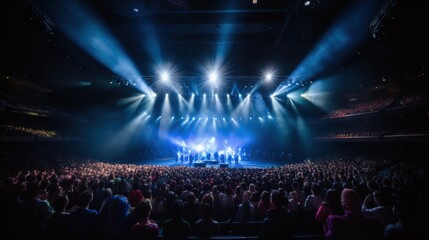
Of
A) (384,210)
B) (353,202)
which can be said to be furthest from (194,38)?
(353,202)

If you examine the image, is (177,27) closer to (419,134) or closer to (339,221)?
(339,221)

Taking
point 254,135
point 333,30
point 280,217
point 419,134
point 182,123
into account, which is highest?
point 333,30

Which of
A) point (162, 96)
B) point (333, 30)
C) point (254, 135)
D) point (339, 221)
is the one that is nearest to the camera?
point (339, 221)

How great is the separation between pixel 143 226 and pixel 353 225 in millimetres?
A: 3155

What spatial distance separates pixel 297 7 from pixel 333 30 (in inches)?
185

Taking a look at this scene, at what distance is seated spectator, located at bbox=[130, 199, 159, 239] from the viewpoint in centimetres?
309

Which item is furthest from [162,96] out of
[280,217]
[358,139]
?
[280,217]

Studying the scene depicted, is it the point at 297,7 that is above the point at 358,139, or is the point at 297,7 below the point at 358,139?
above

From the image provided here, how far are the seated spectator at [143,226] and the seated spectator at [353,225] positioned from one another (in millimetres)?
2759

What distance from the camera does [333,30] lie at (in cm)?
1371

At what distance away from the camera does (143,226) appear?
3.17 metres

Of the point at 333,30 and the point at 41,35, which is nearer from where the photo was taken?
the point at 41,35

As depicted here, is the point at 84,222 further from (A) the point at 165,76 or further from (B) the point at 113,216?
(A) the point at 165,76

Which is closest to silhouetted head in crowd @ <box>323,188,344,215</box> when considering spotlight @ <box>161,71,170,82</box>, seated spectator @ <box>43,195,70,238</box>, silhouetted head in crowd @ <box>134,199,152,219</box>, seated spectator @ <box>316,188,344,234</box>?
seated spectator @ <box>316,188,344,234</box>
